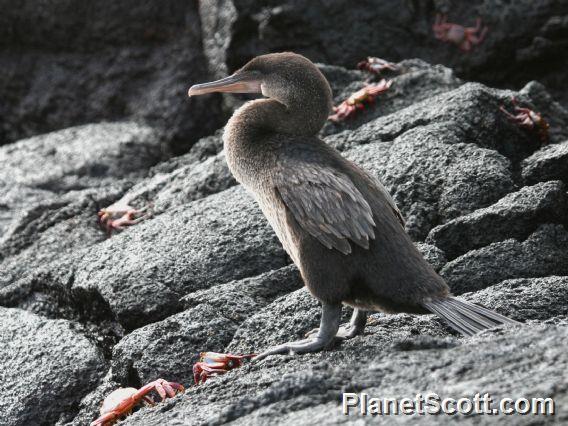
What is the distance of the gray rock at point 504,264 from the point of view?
4680 mm

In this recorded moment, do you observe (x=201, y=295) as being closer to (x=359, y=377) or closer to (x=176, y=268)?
(x=176, y=268)

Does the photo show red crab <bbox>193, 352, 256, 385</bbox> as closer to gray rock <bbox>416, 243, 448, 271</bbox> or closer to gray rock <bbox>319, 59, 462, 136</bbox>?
gray rock <bbox>416, 243, 448, 271</bbox>

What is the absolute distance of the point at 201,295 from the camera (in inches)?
191

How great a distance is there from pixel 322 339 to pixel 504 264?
3.33 ft

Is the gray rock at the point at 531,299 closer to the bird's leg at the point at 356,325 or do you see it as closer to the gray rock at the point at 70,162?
the bird's leg at the point at 356,325

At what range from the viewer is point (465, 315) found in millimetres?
3990

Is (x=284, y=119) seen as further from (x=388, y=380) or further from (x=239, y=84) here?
(x=388, y=380)

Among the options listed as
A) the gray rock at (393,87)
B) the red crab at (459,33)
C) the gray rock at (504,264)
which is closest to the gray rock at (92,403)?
the gray rock at (504,264)

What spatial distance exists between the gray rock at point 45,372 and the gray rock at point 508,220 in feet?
5.79

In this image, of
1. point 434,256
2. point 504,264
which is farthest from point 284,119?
point 504,264

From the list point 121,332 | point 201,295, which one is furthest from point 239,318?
point 121,332

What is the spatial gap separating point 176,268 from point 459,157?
1.58 m

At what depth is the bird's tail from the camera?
3922 millimetres

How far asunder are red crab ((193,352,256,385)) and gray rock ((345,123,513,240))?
124 centimetres
